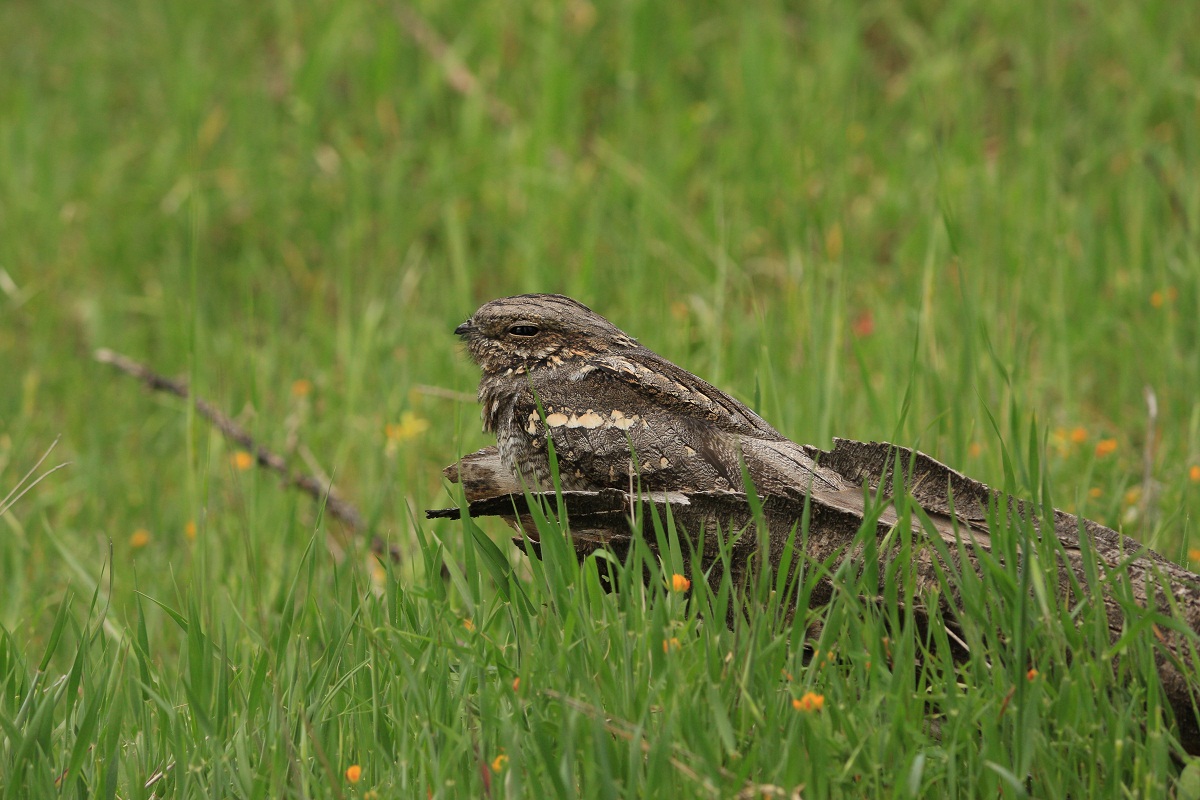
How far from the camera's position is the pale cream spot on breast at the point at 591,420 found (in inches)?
106

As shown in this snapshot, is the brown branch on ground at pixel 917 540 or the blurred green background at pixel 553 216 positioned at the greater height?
the blurred green background at pixel 553 216

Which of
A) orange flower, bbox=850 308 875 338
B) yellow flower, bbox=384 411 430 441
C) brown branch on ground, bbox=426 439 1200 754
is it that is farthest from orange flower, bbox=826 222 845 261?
brown branch on ground, bbox=426 439 1200 754

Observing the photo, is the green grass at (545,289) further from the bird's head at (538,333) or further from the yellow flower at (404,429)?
the bird's head at (538,333)

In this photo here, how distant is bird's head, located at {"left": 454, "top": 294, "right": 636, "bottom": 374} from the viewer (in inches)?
116

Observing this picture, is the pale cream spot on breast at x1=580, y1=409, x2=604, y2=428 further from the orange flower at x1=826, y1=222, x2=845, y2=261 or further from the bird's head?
the orange flower at x1=826, y1=222, x2=845, y2=261

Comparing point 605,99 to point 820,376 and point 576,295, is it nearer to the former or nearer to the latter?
point 576,295

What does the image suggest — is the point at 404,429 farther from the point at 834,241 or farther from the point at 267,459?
the point at 834,241

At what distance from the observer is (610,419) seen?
2.70m

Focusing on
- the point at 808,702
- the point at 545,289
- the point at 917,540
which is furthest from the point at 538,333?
the point at 545,289

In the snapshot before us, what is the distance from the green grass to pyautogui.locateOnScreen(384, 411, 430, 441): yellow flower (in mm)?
22

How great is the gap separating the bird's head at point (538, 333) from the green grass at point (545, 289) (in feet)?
1.49

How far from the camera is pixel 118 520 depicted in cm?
502

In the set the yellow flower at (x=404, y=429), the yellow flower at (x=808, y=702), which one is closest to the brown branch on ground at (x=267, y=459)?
the yellow flower at (x=404, y=429)

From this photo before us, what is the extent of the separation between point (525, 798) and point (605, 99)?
6.16 meters
